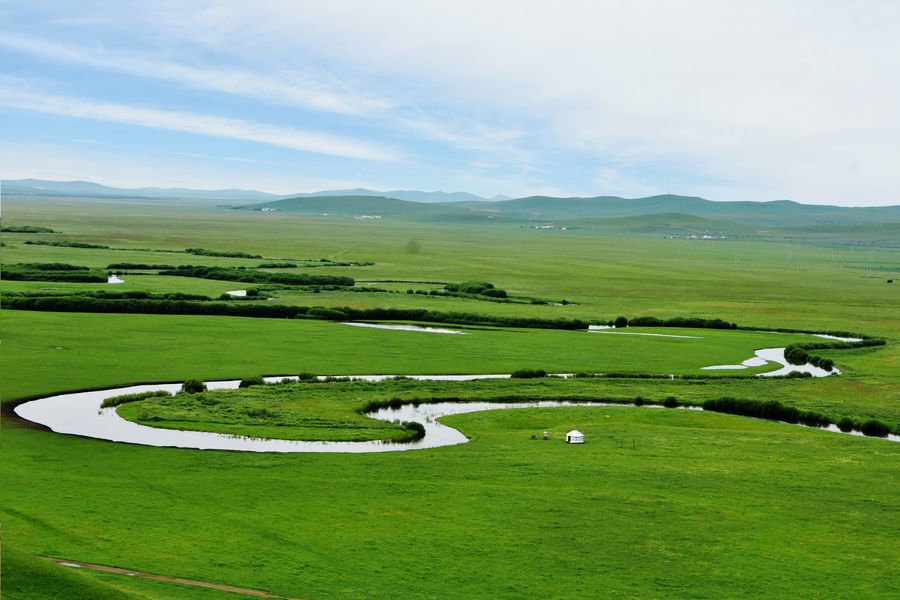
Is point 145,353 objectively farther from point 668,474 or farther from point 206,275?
point 206,275

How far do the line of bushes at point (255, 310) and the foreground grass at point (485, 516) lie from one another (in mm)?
50832

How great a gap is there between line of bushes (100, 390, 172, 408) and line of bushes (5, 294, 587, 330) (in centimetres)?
4006

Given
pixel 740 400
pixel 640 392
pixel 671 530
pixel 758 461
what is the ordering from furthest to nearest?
1. pixel 640 392
2. pixel 740 400
3. pixel 758 461
4. pixel 671 530

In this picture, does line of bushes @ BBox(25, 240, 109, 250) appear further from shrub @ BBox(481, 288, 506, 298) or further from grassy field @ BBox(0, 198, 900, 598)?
grassy field @ BBox(0, 198, 900, 598)

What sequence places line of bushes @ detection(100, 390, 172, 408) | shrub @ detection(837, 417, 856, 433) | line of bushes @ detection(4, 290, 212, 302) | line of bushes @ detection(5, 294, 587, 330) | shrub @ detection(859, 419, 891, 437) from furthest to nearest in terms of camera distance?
line of bushes @ detection(4, 290, 212, 302) < line of bushes @ detection(5, 294, 587, 330) < shrub @ detection(837, 417, 856, 433) < line of bushes @ detection(100, 390, 172, 408) < shrub @ detection(859, 419, 891, 437)

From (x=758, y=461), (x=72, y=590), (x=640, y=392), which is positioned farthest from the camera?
(x=640, y=392)

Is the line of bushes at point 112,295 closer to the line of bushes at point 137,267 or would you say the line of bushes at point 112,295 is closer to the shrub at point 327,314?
the shrub at point 327,314

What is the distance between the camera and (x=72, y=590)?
26.8m

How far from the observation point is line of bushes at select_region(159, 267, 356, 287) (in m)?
136

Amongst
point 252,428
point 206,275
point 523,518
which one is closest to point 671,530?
point 523,518

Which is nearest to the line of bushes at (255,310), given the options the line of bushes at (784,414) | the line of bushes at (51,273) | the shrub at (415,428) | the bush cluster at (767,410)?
the line of bushes at (51,273)

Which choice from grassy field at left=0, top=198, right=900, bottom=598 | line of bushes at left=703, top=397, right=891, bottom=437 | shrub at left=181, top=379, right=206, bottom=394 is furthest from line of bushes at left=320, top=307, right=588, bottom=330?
shrub at left=181, top=379, right=206, bottom=394

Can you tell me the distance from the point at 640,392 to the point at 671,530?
3202cm

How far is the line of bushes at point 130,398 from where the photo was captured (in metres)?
58.8
